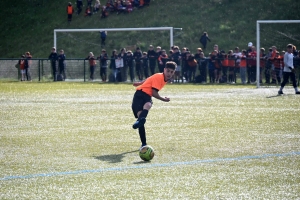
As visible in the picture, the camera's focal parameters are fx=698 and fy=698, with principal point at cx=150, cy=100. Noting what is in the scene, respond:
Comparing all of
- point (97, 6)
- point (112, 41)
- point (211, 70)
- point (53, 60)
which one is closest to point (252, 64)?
point (211, 70)

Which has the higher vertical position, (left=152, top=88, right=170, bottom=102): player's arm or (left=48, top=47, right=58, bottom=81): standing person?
(left=48, top=47, right=58, bottom=81): standing person

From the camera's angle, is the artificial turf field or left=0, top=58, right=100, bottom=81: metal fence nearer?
the artificial turf field

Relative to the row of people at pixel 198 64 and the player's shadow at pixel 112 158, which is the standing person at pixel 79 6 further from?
the player's shadow at pixel 112 158

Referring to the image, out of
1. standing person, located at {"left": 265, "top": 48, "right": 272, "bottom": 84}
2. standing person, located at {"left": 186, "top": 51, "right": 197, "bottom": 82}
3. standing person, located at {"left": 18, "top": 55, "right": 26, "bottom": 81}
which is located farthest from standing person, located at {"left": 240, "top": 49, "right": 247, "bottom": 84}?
standing person, located at {"left": 18, "top": 55, "right": 26, "bottom": 81}

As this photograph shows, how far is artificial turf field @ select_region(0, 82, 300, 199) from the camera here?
353 inches

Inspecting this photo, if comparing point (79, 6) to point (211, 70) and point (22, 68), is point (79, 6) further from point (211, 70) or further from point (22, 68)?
point (211, 70)

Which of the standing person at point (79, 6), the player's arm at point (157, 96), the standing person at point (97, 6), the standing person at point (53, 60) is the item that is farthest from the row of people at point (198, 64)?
the player's arm at point (157, 96)

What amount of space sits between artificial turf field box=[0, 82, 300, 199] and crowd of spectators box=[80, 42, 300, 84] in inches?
412

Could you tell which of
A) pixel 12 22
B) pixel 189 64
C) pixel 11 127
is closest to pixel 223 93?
pixel 189 64

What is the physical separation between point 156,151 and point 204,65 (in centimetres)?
2342

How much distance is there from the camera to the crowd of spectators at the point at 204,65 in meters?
33.9

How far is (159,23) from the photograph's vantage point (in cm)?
4738

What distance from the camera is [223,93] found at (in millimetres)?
28078

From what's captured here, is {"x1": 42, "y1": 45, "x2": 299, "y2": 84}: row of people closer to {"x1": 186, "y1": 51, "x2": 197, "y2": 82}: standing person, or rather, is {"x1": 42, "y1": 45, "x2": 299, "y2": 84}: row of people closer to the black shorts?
{"x1": 186, "y1": 51, "x2": 197, "y2": 82}: standing person
